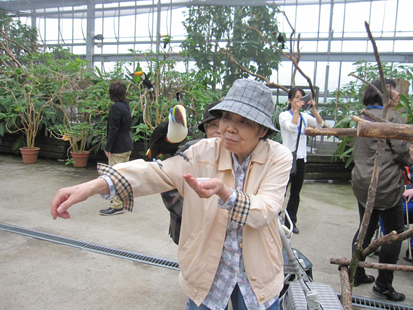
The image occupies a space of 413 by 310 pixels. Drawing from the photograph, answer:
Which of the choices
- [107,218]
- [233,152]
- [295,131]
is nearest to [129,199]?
[233,152]

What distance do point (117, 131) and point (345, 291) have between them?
11.0 ft

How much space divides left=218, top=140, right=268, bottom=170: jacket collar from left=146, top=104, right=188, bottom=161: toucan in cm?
59

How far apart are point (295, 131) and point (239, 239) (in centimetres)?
249

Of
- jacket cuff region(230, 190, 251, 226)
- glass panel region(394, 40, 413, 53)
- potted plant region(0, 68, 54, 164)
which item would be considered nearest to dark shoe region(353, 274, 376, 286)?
jacket cuff region(230, 190, 251, 226)

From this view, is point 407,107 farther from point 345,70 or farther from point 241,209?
point 345,70

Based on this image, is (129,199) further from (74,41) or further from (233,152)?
(74,41)

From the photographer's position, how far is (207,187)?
1035mm

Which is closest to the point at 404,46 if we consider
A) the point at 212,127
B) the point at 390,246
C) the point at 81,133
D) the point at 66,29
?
the point at 390,246

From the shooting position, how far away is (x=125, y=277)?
270 cm

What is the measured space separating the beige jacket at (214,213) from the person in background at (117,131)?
117 inches

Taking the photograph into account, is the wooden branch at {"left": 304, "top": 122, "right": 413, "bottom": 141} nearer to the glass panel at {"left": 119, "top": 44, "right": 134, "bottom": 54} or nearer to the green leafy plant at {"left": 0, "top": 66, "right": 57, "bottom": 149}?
the green leafy plant at {"left": 0, "top": 66, "right": 57, "bottom": 149}

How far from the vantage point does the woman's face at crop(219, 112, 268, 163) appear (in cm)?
130

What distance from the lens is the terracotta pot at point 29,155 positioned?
6.57m

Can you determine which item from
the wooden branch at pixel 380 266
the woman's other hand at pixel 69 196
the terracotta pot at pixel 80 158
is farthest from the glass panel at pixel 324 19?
the woman's other hand at pixel 69 196
